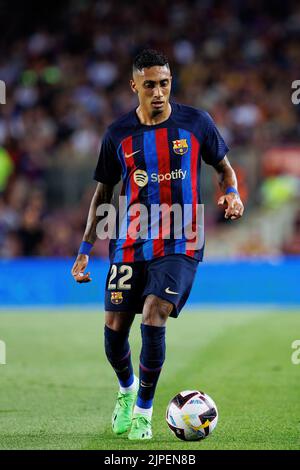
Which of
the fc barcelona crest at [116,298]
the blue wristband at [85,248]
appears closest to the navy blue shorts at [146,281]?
the fc barcelona crest at [116,298]

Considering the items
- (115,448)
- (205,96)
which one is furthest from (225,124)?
(115,448)

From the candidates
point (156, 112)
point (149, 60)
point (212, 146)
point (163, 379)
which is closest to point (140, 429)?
point (212, 146)

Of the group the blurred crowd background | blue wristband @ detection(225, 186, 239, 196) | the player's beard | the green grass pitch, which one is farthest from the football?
the blurred crowd background

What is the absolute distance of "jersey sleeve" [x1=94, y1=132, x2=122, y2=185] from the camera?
6863 millimetres

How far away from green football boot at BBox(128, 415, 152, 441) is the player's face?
6.59ft

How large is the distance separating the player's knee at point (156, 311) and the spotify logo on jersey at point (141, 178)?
773 mm

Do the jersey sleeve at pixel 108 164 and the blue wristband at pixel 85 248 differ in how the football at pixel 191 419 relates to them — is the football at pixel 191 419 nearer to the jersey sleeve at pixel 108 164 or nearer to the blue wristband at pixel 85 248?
the blue wristband at pixel 85 248

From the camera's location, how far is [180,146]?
264 inches

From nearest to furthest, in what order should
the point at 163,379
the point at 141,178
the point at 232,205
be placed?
the point at 232,205, the point at 141,178, the point at 163,379

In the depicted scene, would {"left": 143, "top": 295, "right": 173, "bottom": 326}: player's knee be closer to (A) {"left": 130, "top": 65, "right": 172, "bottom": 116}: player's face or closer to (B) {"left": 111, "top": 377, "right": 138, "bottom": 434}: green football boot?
(B) {"left": 111, "top": 377, "right": 138, "bottom": 434}: green football boot

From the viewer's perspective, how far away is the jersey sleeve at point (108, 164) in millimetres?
6863

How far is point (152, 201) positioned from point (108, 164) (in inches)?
18.9

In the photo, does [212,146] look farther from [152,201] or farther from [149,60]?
[149,60]
